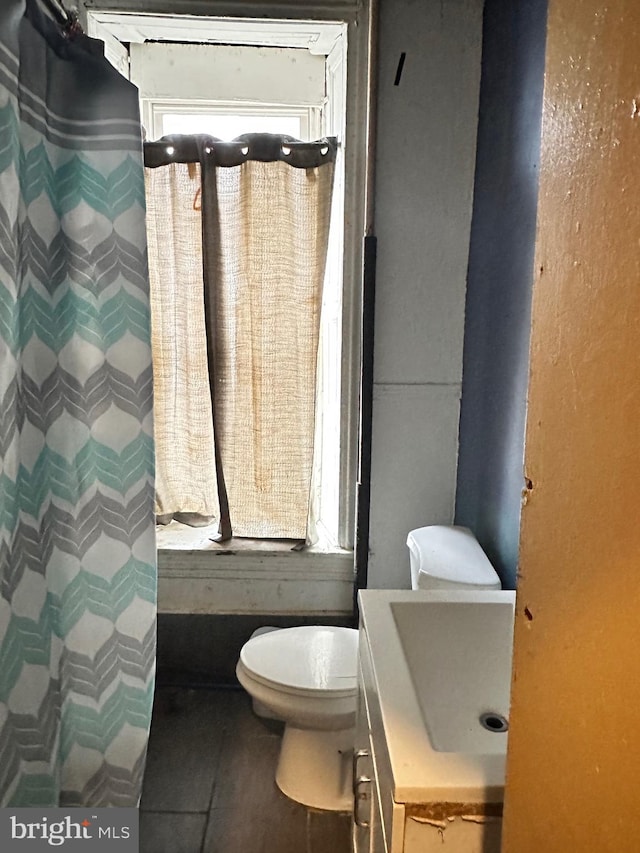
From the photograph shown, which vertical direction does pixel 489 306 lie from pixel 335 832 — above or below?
above

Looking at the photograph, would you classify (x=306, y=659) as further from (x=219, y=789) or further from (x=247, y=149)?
(x=247, y=149)

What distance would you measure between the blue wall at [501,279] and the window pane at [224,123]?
685 mm

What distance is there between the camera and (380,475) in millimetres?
2156

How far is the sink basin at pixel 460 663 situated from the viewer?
3.74 ft

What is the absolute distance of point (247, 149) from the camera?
211cm

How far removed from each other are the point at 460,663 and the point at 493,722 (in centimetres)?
13

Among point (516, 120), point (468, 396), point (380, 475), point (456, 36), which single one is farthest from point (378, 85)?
point (380, 475)

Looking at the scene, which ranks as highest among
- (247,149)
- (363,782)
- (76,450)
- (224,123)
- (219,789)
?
(224,123)

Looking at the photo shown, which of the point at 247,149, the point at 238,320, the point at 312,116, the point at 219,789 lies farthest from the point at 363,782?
the point at 312,116

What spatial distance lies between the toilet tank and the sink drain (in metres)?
0.42

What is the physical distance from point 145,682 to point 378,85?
1743mm

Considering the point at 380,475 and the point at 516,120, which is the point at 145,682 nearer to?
the point at 380,475

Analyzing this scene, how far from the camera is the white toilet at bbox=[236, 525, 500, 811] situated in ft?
5.65

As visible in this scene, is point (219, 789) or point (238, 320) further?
point (238, 320)
